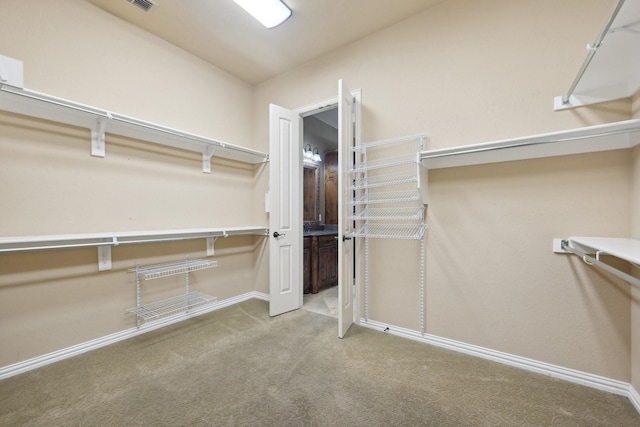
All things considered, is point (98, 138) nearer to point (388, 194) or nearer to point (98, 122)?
point (98, 122)

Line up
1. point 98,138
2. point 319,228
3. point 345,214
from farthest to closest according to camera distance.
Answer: point 319,228
point 345,214
point 98,138

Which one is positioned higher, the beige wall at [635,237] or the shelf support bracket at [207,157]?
the shelf support bracket at [207,157]

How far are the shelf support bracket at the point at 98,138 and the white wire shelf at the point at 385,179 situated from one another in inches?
86.3

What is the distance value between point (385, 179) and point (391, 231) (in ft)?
1.65

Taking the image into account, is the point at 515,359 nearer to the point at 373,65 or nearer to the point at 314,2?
the point at 373,65

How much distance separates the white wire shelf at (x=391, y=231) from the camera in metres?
2.16

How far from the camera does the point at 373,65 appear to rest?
2.48m

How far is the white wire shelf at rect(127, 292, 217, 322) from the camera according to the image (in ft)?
7.60

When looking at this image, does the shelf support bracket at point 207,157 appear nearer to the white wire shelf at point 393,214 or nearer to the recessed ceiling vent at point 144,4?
the recessed ceiling vent at point 144,4

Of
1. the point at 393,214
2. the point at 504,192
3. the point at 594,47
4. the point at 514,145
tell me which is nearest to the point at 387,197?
the point at 393,214

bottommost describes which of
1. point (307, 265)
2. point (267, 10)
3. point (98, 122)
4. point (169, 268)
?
point (307, 265)

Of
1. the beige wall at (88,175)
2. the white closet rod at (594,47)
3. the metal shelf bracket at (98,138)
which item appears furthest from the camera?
the metal shelf bracket at (98,138)

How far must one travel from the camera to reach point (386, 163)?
94.3 inches

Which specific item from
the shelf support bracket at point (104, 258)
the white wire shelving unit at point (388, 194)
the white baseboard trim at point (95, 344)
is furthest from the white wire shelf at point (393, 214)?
the shelf support bracket at point (104, 258)
